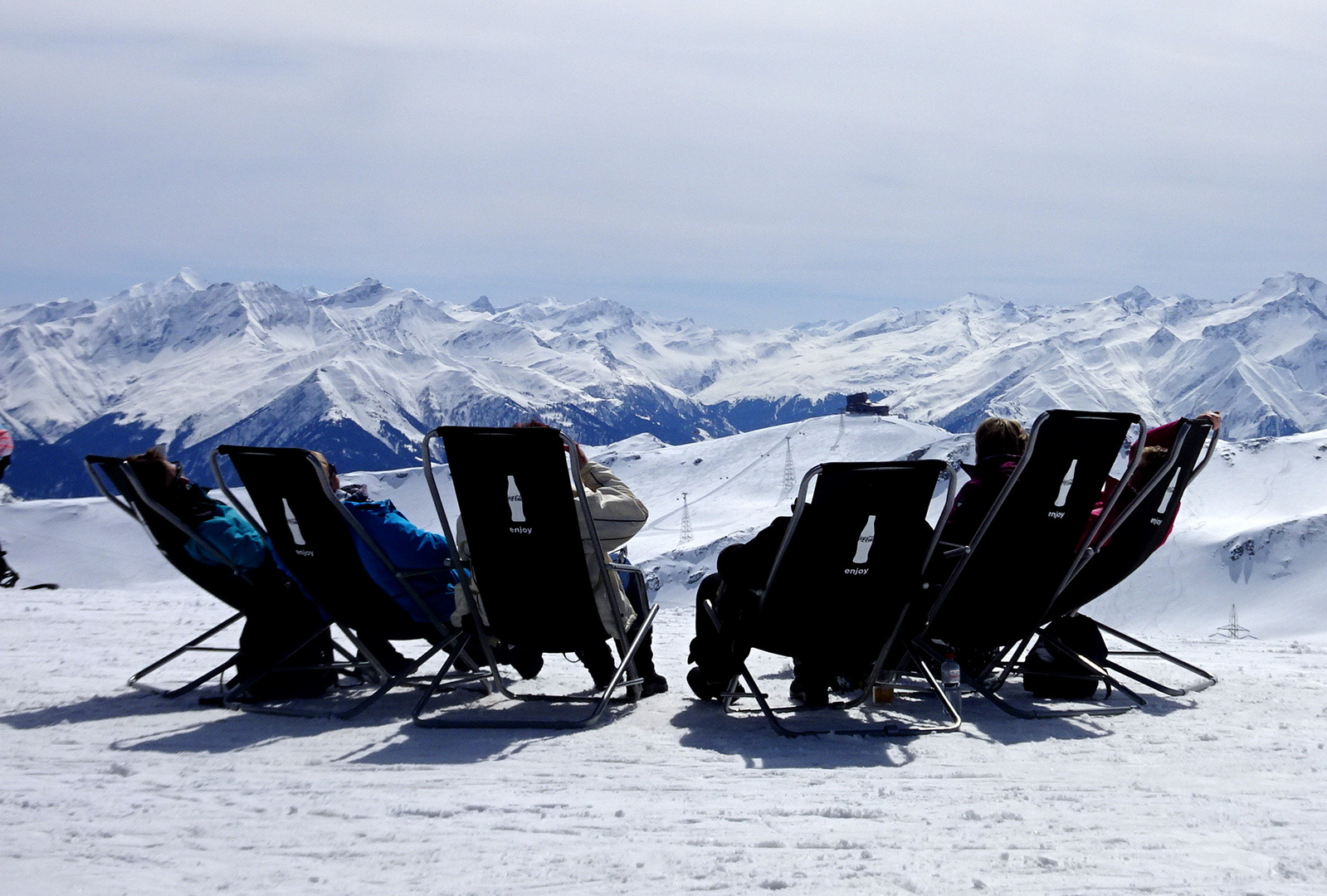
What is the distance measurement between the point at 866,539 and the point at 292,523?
2859 mm

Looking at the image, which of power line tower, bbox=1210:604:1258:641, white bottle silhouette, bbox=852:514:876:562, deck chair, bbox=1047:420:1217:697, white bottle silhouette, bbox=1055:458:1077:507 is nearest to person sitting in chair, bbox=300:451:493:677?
white bottle silhouette, bbox=852:514:876:562

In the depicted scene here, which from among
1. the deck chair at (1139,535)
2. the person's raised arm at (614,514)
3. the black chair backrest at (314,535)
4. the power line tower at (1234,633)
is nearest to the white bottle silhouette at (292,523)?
the black chair backrest at (314,535)

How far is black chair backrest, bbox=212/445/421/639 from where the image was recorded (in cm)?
565

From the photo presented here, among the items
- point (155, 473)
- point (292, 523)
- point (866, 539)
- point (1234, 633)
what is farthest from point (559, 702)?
point (1234, 633)

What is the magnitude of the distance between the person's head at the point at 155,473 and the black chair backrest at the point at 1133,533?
4776mm

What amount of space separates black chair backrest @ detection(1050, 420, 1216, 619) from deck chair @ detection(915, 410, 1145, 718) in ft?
0.78

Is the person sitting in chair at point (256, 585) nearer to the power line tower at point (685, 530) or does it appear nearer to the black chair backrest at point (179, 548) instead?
the black chair backrest at point (179, 548)

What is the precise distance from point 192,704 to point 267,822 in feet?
8.23

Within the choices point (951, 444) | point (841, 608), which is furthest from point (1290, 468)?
point (841, 608)

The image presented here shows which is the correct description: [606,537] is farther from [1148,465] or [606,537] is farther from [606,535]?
[1148,465]

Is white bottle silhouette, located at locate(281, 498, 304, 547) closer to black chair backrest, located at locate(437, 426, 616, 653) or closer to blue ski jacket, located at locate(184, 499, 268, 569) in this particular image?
blue ski jacket, located at locate(184, 499, 268, 569)

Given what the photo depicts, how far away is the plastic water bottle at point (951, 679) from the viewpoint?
6.32 metres

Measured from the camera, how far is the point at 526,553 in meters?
5.62

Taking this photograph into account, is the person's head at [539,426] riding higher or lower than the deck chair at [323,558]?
higher
